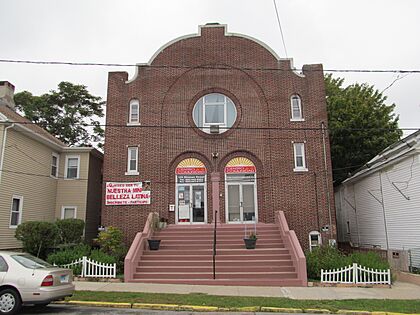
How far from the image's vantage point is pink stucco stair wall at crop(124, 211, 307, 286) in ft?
42.9

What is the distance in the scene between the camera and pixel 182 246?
15531 millimetres

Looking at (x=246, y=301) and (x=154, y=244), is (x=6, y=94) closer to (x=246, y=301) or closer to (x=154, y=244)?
(x=154, y=244)

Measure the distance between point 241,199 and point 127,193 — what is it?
18.4 feet

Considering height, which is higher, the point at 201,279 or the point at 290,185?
the point at 290,185

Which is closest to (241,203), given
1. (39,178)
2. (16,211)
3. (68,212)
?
(68,212)

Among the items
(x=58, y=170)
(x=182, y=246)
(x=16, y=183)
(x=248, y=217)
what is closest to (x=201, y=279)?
(x=182, y=246)

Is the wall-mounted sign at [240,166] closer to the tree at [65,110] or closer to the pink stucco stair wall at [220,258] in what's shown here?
the pink stucco stair wall at [220,258]

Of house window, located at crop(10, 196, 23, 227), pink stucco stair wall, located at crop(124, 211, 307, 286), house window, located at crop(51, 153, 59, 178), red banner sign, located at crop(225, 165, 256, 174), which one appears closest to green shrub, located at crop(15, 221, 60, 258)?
house window, located at crop(10, 196, 23, 227)

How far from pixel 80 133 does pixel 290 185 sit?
2234cm

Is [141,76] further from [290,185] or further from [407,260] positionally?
[407,260]

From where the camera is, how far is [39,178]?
1969 cm

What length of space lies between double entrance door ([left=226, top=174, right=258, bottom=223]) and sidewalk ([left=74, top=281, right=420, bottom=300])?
246 inches

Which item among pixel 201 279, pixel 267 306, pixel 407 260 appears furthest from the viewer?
pixel 407 260

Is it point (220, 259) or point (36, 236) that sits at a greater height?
point (36, 236)
